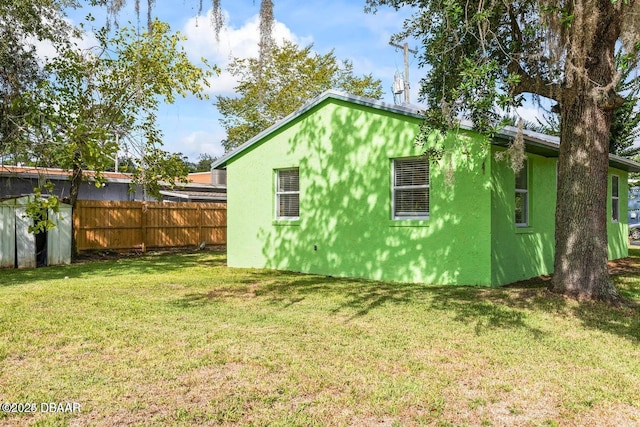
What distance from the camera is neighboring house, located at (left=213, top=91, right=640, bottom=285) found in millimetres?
9328

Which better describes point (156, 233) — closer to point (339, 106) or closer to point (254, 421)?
point (339, 106)

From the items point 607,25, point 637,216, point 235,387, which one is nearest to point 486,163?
point 607,25

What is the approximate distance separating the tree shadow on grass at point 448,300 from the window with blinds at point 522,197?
4.30ft

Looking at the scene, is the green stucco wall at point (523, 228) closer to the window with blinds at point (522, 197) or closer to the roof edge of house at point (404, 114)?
the window with blinds at point (522, 197)

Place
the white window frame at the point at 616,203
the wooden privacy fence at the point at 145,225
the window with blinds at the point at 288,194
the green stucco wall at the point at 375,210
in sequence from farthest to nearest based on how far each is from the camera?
the wooden privacy fence at the point at 145,225 < the white window frame at the point at 616,203 < the window with blinds at the point at 288,194 < the green stucco wall at the point at 375,210

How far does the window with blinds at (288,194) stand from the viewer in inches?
482

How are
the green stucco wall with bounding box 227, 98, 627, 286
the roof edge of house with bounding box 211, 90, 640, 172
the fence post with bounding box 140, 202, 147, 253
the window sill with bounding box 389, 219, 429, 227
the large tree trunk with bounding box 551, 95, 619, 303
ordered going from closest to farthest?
the large tree trunk with bounding box 551, 95, 619, 303 < the roof edge of house with bounding box 211, 90, 640, 172 < the green stucco wall with bounding box 227, 98, 627, 286 < the window sill with bounding box 389, 219, 429, 227 < the fence post with bounding box 140, 202, 147, 253

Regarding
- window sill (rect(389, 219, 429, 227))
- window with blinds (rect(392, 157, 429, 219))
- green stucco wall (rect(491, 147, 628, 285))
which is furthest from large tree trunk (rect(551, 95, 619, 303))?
window with blinds (rect(392, 157, 429, 219))

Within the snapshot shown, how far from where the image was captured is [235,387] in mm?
3947

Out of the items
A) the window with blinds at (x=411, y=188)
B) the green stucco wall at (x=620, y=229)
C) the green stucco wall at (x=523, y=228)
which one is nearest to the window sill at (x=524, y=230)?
the green stucco wall at (x=523, y=228)

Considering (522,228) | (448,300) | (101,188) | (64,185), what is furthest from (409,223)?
(101,188)

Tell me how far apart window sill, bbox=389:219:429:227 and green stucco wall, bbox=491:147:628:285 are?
4.39 feet

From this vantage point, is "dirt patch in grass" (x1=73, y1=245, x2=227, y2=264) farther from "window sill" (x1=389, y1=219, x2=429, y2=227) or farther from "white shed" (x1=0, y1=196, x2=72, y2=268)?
"window sill" (x1=389, y1=219, x2=429, y2=227)

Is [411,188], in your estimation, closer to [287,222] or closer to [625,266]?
[287,222]
